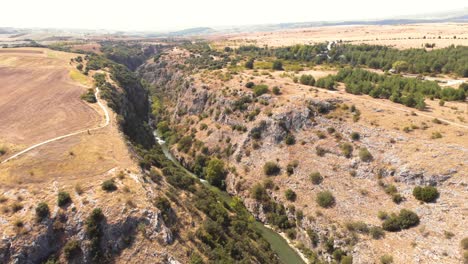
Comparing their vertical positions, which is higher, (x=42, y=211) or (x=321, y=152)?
(x=42, y=211)

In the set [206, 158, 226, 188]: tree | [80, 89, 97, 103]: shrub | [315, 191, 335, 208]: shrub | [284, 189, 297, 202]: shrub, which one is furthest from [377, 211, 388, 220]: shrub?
[80, 89, 97, 103]: shrub

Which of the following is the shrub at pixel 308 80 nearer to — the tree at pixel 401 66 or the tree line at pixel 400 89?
the tree line at pixel 400 89

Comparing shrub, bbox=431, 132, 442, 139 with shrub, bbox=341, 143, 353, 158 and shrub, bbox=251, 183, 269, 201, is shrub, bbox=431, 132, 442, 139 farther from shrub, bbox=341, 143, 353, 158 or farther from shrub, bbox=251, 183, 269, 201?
shrub, bbox=251, 183, 269, 201

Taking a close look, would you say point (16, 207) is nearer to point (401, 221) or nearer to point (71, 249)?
point (71, 249)

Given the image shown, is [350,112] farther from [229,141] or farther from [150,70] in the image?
[150,70]

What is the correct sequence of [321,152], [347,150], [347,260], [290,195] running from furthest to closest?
[321,152] < [347,150] < [290,195] < [347,260]

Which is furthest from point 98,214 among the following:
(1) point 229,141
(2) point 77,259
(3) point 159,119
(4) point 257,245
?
(3) point 159,119

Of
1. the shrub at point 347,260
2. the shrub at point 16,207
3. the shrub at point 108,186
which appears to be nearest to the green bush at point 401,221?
the shrub at point 347,260

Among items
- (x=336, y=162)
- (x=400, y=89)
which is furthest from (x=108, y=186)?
(x=400, y=89)

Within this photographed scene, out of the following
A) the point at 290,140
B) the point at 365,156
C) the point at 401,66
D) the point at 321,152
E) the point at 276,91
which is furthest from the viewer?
the point at 401,66
